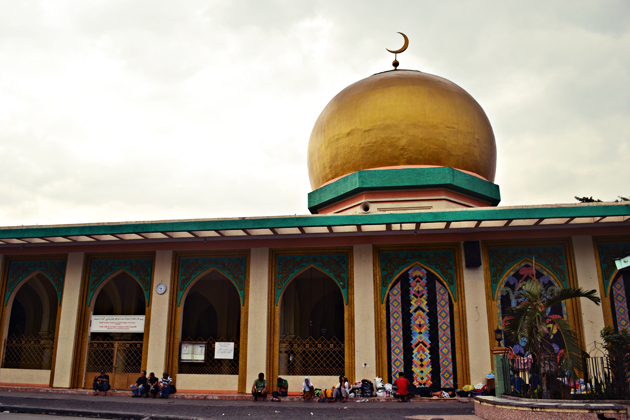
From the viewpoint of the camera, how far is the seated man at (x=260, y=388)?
40.3ft

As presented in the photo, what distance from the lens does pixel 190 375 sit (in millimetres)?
13305

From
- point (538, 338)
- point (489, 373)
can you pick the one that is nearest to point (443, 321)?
point (489, 373)

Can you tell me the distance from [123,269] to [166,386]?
342 centimetres

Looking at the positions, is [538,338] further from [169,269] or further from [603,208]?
[169,269]

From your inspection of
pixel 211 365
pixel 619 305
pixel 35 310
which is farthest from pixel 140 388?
pixel 619 305

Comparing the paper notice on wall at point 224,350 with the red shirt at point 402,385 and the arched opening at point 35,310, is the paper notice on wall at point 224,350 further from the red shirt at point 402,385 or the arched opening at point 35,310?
the arched opening at point 35,310

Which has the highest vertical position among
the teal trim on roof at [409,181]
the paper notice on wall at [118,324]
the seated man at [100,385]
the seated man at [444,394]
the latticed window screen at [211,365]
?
the teal trim on roof at [409,181]

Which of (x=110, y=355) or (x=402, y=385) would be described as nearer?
(x=402, y=385)

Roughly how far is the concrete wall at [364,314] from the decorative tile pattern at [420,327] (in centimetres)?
94

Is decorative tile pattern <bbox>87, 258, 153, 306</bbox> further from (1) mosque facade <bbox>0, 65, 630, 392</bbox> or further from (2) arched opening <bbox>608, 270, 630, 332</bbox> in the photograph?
(2) arched opening <bbox>608, 270, 630, 332</bbox>

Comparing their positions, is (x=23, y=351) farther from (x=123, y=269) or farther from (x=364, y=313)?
(x=364, y=313)

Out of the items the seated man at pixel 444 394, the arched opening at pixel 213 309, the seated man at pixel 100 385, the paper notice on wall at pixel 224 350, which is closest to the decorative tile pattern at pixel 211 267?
the paper notice on wall at pixel 224 350

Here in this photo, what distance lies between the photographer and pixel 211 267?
46.0 feet

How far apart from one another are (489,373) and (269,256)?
5.80 m
